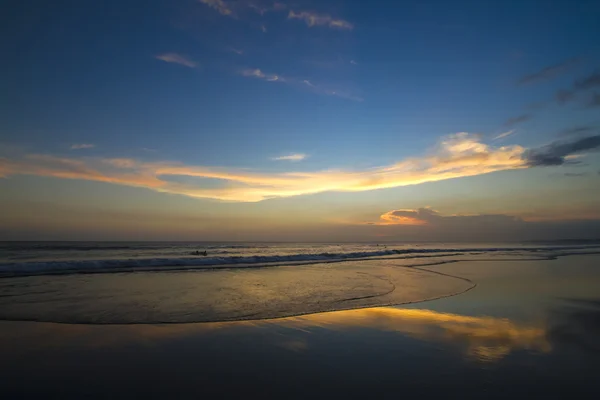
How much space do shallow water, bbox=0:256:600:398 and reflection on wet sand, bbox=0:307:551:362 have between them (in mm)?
24

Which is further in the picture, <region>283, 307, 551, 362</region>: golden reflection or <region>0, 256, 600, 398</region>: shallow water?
<region>283, 307, 551, 362</region>: golden reflection

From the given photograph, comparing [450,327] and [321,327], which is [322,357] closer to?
[321,327]

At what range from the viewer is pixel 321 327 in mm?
7879

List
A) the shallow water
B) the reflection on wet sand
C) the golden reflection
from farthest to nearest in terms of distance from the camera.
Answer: the reflection on wet sand < the golden reflection < the shallow water

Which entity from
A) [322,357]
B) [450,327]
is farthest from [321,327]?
[450,327]

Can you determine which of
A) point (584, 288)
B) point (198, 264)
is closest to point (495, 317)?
point (584, 288)

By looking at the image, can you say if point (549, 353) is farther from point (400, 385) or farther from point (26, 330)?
point (26, 330)

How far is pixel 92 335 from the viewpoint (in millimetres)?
7047

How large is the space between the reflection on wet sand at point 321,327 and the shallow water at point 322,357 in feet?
0.08

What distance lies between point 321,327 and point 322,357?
2041 mm

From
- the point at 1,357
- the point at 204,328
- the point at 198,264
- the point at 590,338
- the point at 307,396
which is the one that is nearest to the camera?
the point at 307,396

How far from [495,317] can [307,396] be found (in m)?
6.57

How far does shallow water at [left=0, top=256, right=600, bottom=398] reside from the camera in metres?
4.56

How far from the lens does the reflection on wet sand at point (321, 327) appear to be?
6496mm
